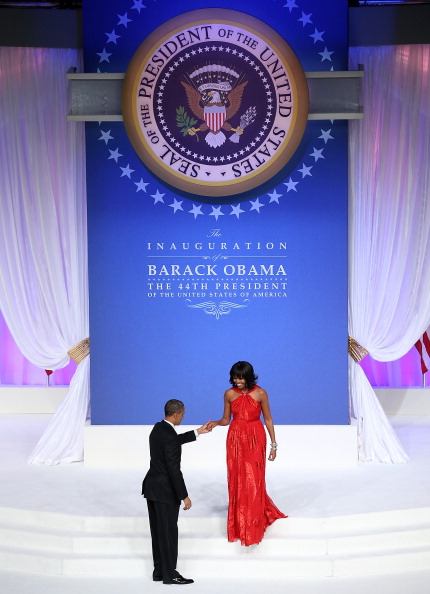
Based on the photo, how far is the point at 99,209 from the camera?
905 cm

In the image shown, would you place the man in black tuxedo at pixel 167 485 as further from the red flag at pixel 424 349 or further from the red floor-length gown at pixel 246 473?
the red flag at pixel 424 349

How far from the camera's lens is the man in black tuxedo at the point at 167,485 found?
6.67m

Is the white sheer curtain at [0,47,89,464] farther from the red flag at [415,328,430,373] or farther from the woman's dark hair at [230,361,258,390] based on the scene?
the red flag at [415,328,430,373]

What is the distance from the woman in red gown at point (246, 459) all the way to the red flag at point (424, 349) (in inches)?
183

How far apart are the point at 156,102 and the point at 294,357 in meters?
2.47

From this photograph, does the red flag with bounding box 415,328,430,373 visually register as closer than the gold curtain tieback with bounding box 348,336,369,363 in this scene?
No

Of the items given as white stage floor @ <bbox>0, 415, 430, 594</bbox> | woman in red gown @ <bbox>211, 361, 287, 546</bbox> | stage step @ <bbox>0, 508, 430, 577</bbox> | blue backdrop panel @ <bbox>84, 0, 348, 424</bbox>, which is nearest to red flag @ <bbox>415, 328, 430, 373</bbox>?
white stage floor @ <bbox>0, 415, 430, 594</bbox>

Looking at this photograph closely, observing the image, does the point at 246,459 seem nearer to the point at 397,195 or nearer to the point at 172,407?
the point at 172,407

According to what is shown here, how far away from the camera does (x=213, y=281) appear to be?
905 cm

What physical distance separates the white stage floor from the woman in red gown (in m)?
0.32

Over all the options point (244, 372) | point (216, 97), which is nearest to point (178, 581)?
point (244, 372)

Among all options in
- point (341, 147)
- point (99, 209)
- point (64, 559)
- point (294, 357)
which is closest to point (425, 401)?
point (294, 357)

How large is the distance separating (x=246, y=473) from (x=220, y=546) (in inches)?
21.7

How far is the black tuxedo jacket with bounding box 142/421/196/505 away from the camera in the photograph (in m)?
6.66
